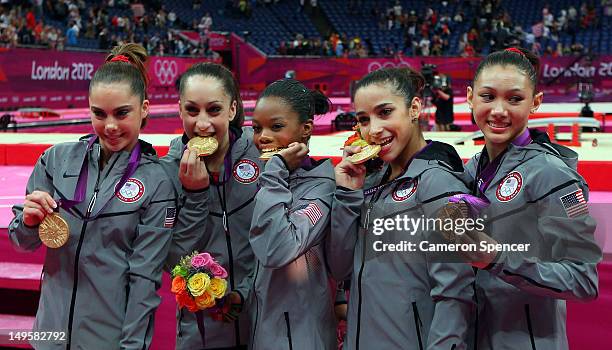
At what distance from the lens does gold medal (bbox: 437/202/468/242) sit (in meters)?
2.01

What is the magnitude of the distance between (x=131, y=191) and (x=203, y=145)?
12.2 inches

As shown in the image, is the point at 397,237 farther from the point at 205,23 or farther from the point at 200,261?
the point at 205,23

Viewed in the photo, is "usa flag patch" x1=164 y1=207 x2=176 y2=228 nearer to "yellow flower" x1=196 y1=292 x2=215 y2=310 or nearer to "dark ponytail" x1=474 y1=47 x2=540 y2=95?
Result: "yellow flower" x1=196 y1=292 x2=215 y2=310

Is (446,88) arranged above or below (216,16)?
below

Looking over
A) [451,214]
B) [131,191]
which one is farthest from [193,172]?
[451,214]

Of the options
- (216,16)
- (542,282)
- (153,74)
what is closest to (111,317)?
(542,282)

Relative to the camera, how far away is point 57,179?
2.49 meters

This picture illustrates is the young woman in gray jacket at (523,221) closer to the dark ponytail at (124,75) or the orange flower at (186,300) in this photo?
the orange flower at (186,300)

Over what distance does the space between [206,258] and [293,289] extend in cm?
32

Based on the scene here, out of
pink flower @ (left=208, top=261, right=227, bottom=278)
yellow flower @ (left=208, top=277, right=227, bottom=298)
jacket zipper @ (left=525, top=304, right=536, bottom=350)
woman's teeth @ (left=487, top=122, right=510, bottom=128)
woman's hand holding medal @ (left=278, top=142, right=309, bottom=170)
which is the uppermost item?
woman's teeth @ (left=487, top=122, right=510, bottom=128)

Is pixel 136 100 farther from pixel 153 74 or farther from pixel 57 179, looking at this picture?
pixel 153 74

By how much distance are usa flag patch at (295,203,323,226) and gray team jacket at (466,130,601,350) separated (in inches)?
21.8

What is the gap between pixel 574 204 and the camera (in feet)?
6.61

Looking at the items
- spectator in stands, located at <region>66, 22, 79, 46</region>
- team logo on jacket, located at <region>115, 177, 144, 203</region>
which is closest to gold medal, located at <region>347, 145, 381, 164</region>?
team logo on jacket, located at <region>115, 177, 144, 203</region>
